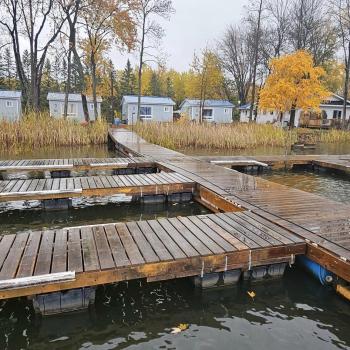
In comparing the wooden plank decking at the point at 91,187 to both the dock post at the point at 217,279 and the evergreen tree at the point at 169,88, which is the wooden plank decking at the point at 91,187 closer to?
the dock post at the point at 217,279

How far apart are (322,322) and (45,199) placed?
4.91 meters

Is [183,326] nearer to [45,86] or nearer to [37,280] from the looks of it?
[37,280]

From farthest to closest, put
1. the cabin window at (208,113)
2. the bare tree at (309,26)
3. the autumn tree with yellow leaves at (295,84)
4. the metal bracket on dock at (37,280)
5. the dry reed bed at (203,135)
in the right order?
the cabin window at (208,113) → the bare tree at (309,26) → the autumn tree with yellow leaves at (295,84) → the dry reed bed at (203,135) → the metal bracket on dock at (37,280)

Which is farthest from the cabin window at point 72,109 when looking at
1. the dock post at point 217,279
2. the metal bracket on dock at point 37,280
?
the metal bracket on dock at point 37,280

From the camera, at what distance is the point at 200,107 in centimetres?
4050

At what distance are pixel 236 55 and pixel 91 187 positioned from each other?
37039mm

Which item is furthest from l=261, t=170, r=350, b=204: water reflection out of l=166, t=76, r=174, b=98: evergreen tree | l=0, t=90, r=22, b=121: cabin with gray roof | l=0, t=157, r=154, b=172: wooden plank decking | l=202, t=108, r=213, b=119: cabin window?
l=166, t=76, r=174, b=98: evergreen tree

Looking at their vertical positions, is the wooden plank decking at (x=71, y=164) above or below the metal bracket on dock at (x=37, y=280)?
above

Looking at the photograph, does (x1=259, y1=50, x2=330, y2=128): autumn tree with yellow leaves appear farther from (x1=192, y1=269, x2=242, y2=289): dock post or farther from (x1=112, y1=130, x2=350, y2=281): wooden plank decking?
(x1=192, y1=269, x2=242, y2=289): dock post

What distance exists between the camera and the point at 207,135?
1489 centimetres

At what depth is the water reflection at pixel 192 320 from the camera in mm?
2778

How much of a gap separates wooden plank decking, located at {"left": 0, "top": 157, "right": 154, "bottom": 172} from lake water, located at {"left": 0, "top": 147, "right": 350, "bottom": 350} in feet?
18.3

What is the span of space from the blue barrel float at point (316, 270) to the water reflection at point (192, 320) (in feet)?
0.31

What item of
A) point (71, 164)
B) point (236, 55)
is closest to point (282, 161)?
point (71, 164)
